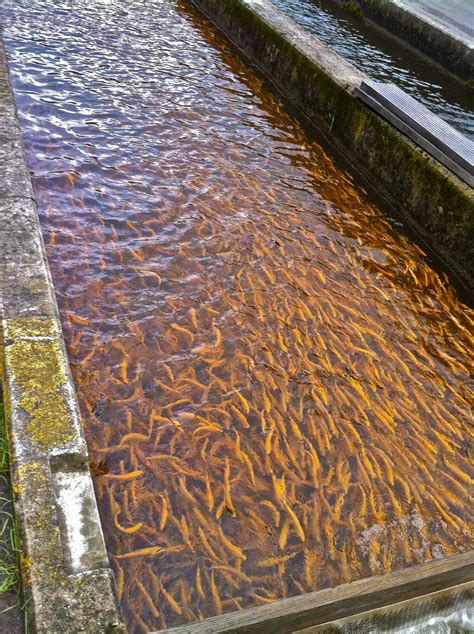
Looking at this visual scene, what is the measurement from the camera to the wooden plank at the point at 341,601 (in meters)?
2.21

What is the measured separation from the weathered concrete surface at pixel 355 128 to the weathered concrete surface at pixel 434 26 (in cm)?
377

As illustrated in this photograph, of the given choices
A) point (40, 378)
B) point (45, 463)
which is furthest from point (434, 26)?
point (45, 463)

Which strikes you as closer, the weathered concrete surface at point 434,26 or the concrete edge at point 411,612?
the concrete edge at point 411,612

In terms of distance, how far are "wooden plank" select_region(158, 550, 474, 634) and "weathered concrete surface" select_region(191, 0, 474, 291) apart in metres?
4.03

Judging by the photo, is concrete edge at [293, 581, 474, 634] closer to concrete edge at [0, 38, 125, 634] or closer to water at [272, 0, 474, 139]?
concrete edge at [0, 38, 125, 634]

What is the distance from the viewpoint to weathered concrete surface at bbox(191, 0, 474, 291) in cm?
629

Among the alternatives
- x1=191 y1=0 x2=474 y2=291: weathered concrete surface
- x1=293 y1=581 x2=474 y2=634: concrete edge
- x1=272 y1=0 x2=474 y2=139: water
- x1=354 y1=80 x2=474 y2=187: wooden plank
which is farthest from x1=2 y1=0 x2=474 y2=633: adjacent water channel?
x1=272 y1=0 x2=474 y2=139: water

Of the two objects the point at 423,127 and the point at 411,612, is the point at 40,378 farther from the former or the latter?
the point at 423,127

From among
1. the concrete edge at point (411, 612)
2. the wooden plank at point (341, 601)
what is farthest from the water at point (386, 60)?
the wooden plank at point (341, 601)

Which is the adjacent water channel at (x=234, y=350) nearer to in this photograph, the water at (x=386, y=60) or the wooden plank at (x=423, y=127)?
the wooden plank at (x=423, y=127)

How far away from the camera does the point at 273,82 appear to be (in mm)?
9539

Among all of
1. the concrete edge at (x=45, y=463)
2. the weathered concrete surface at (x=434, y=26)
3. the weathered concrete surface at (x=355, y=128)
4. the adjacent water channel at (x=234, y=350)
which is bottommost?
the adjacent water channel at (x=234, y=350)

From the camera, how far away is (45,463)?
9.06 ft

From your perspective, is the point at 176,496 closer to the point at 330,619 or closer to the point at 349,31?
the point at 330,619
